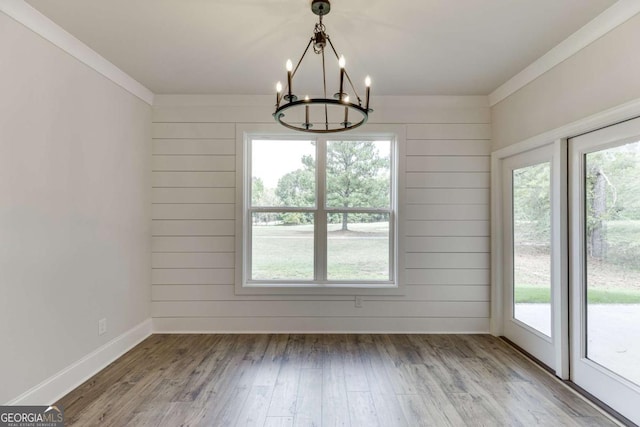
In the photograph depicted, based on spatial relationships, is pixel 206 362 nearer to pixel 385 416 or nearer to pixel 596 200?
pixel 385 416

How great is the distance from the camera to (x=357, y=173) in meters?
3.71

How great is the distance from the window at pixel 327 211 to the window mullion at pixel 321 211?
3 centimetres

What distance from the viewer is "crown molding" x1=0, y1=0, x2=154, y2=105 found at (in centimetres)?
200

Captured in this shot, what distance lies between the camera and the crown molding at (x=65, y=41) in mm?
2000

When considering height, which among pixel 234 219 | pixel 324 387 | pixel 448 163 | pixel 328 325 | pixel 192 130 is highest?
pixel 192 130

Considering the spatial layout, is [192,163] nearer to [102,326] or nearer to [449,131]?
[102,326]

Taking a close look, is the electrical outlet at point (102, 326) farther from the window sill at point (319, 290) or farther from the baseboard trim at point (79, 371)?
the window sill at point (319, 290)

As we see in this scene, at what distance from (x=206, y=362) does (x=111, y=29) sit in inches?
107

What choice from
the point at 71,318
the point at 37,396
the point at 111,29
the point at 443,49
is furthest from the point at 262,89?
the point at 37,396

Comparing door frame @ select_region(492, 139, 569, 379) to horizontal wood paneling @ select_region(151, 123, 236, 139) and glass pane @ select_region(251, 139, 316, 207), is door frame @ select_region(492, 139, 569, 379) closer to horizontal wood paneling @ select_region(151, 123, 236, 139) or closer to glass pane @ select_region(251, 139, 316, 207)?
glass pane @ select_region(251, 139, 316, 207)

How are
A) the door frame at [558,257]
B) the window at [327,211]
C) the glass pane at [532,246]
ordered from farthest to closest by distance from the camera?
the window at [327,211] < the glass pane at [532,246] < the door frame at [558,257]

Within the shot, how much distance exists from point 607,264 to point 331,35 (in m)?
2.52

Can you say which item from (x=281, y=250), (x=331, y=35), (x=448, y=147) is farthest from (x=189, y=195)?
(x=448, y=147)

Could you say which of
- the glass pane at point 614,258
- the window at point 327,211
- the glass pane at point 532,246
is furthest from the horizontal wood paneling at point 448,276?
the glass pane at point 614,258
